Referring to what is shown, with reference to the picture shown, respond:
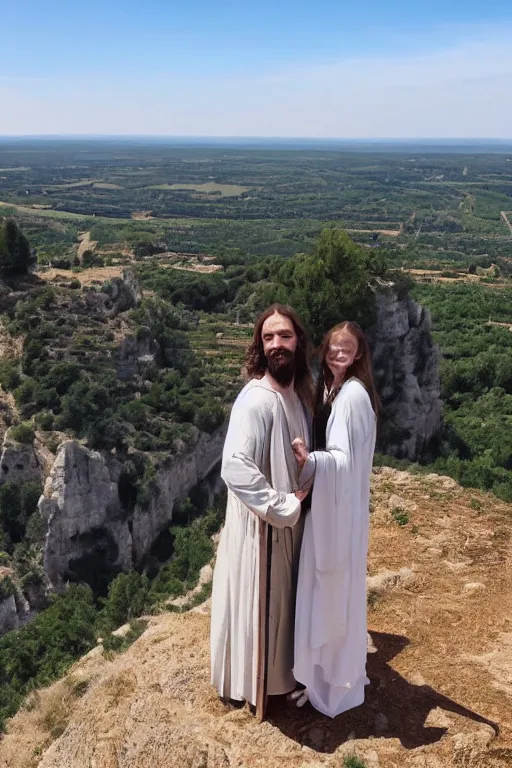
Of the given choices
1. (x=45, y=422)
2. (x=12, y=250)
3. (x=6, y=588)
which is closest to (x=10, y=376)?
(x=45, y=422)

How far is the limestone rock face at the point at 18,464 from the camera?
17.6 metres

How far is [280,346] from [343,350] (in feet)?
1.63

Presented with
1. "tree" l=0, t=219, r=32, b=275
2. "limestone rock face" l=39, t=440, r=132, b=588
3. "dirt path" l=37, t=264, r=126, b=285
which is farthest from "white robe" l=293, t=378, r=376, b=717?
"tree" l=0, t=219, r=32, b=275

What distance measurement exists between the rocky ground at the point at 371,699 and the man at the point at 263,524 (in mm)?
434

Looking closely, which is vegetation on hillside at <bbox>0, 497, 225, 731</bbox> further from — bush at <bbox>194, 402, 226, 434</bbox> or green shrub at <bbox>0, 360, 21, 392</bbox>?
green shrub at <bbox>0, 360, 21, 392</bbox>

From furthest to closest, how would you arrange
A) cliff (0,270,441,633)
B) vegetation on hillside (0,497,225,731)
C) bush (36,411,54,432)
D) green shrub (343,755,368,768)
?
bush (36,411,54,432) → cliff (0,270,441,633) → vegetation on hillside (0,497,225,731) → green shrub (343,755,368,768)

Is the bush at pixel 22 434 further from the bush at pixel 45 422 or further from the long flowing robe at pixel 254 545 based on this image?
the long flowing robe at pixel 254 545

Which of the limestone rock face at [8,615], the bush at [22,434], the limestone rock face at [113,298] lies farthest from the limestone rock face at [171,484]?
the limestone rock face at [113,298]

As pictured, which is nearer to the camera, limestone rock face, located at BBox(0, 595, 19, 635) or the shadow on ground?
the shadow on ground

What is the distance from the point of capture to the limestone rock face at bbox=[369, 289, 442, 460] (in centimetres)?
2275

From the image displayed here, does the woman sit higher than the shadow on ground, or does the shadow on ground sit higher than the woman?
the woman

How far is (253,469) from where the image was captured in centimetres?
448

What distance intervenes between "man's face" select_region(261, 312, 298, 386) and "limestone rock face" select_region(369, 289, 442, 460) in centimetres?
1807

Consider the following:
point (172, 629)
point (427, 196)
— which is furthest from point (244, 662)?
point (427, 196)
